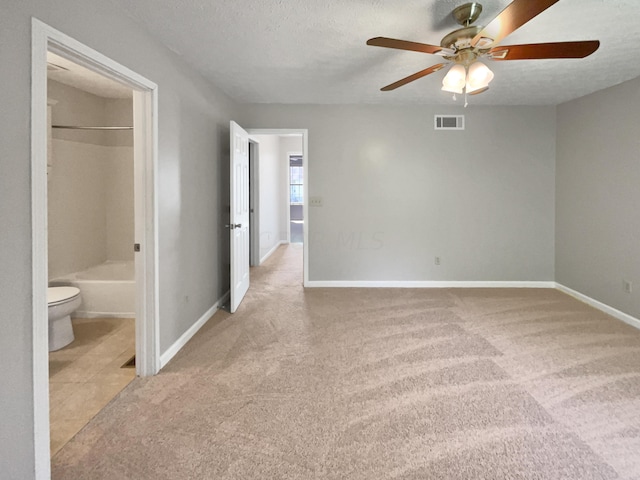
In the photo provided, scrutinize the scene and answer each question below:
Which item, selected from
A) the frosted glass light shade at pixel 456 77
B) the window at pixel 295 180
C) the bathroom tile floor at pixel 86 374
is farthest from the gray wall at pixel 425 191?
the window at pixel 295 180

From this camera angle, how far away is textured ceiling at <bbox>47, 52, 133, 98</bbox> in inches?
124

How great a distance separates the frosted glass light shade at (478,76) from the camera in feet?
7.95

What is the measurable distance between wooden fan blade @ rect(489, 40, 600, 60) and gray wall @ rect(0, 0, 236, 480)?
7.23 ft

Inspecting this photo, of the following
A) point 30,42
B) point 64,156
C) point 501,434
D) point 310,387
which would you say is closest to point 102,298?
point 64,156

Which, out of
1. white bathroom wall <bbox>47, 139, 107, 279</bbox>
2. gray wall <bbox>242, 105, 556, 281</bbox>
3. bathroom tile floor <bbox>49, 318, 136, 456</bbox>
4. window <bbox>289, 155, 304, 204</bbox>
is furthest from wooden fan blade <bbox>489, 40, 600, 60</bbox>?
window <bbox>289, 155, 304, 204</bbox>

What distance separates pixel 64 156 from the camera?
390 centimetres

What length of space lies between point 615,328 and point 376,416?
2.80m

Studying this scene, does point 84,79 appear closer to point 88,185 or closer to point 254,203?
point 88,185

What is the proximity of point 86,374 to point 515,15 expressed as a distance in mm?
3374

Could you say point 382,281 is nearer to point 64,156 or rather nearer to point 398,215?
point 398,215

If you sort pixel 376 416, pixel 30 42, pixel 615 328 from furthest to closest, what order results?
pixel 615 328 → pixel 376 416 → pixel 30 42

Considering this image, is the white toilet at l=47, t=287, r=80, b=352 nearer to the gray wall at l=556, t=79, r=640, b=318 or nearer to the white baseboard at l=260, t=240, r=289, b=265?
the white baseboard at l=260, t=240, r=289, b=265

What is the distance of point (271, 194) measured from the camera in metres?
8.03

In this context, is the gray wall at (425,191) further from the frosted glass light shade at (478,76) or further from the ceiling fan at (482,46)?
the frosted glass light shade at (478,76)
